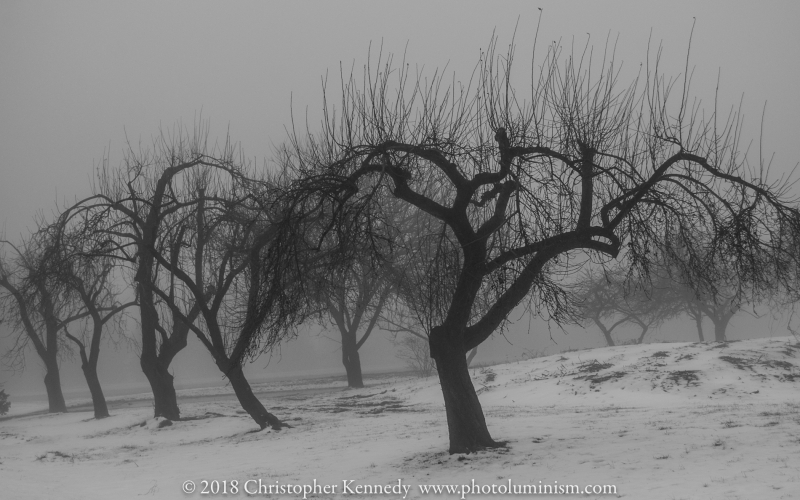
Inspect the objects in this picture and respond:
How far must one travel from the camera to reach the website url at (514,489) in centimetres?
742

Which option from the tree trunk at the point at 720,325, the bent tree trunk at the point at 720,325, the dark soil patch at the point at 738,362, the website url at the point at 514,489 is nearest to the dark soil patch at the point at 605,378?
the dark soil patch at the point at 738,362

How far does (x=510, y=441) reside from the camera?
1071 cm

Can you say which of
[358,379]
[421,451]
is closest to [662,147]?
[421,451]

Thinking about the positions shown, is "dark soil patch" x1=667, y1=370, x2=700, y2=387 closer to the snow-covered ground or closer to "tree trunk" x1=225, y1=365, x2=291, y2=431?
the snow-covered ground

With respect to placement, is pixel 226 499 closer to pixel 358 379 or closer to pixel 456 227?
pixel 456 227

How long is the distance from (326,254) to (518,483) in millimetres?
4295

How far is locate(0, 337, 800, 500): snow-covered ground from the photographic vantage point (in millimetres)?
8164

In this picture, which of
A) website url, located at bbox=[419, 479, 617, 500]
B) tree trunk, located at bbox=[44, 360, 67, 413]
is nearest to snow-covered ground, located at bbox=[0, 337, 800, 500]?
website url, located at bbox=[419, 479, 617, 500]

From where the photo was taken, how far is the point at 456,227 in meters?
10.0

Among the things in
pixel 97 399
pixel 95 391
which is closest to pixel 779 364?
pixel 97 399

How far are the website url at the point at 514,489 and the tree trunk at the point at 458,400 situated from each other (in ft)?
5.23

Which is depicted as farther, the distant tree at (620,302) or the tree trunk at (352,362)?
the distant tree at (620,302)

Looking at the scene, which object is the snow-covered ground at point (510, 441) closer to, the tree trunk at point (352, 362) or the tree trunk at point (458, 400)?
the tree trunk at point (458, 400)

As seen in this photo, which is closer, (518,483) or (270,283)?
(518,483)
